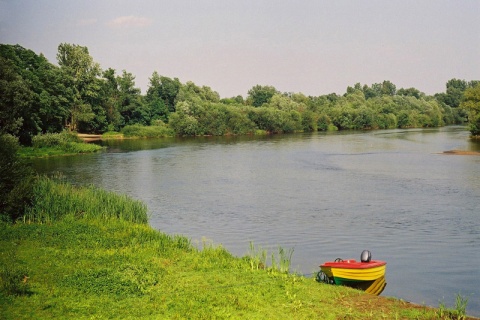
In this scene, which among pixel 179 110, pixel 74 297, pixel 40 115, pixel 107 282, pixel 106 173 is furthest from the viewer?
pixel 179 110

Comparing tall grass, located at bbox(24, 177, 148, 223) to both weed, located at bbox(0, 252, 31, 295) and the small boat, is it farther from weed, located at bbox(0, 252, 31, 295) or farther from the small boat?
the small boat

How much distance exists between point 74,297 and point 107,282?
1.33 meters

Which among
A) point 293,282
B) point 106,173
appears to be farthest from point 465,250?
point 106,173

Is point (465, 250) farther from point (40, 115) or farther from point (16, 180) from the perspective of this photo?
point (40, 115)

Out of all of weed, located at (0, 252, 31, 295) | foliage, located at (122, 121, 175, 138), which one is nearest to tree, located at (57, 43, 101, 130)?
foliage, located at (122, 121, 175, 138)

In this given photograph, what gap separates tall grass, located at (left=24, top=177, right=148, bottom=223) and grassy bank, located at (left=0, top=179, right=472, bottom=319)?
2.09m

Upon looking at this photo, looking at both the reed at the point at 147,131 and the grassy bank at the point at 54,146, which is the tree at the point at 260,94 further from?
the grassy bank at the point at 54,146

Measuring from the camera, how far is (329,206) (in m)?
32.9

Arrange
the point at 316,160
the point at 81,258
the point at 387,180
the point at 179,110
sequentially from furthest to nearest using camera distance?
the point at 179,110, the point at 316,160, the point at 387,180, the point at 81,258

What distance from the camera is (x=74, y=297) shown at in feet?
43.0

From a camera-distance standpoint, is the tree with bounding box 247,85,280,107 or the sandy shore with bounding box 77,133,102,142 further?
the tree with bounding box 247,85,280,107

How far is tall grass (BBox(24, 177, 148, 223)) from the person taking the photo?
22938mm

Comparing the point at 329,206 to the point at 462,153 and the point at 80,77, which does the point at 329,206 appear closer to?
the point at 462,153

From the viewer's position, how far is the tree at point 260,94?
173m
